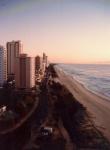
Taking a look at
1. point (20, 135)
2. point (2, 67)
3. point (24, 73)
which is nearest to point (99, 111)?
point (20, 135)

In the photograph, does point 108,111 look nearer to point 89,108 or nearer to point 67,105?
point 89,108

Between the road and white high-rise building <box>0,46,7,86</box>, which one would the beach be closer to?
the road

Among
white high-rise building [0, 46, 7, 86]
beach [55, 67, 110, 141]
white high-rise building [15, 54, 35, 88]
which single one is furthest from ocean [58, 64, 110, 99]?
white high-rise building [0, 46, 7, 86]

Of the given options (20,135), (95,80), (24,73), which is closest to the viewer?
(20,135)

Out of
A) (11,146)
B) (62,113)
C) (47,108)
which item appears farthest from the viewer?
(47,108)

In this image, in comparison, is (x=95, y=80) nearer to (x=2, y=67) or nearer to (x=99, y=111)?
(x=2, y=67)

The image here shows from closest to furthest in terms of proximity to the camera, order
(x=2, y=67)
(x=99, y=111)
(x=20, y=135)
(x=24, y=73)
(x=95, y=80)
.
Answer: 1. (x=20, y=135)
2. (x=99, y=111)
3. (x=2, y=67)
4. (x=24, y=73)
5. (x=95, y=80)

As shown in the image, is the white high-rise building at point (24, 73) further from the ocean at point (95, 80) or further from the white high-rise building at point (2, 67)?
the ocean at point (95, 80)

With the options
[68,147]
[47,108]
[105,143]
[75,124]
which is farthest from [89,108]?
[68,147]

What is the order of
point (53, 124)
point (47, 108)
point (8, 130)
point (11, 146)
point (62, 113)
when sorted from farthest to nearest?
1. point (47, 108)
2. point (62, 113)
3. point (53, 124)
4. point (8, 130)
5. point (11, 146)
